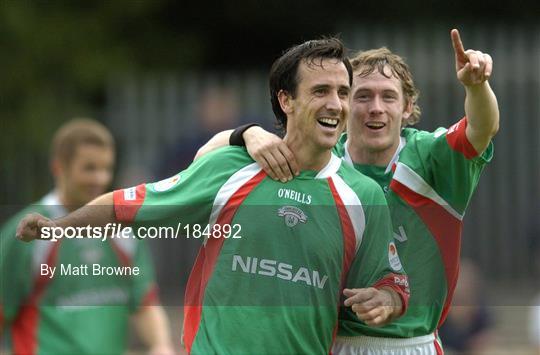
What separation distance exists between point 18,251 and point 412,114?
2864 millimetres

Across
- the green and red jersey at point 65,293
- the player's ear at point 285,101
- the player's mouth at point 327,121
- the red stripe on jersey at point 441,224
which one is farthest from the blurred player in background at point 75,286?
the player's mouth at point 327,121

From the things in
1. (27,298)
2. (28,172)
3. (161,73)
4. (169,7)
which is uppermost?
(169,7)

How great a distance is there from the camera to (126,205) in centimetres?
630

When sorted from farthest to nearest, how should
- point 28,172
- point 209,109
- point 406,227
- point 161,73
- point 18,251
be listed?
point 161,73 → point 28,172 → point 209,109 → point 18,251 → point 406,227

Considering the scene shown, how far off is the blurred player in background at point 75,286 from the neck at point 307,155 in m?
2.81

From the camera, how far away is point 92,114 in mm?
16234

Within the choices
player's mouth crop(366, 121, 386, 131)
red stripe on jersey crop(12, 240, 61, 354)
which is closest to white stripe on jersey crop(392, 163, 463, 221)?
player's mouth crop(366, 121, 386, 131)

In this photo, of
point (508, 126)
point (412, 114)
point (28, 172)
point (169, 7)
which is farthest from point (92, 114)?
point (412, 114)

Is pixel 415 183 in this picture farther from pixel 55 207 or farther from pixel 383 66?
pixel 55 207

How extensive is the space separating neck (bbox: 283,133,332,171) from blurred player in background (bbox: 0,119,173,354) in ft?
9.22

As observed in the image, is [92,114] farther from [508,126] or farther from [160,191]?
[160,191]

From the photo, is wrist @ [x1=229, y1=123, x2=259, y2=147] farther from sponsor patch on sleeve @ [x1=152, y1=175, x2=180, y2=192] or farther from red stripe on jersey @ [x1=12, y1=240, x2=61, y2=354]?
red stripe on jersey @ [x1=12, y1=240, x2=61, y2=354]

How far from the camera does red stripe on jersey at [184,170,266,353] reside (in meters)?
6.25

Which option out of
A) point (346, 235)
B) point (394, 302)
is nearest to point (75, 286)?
point (346, 235)
